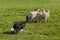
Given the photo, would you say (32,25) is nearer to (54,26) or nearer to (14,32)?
(54,26)

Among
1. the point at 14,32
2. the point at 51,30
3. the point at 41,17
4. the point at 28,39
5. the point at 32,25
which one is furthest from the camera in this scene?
the point at 41,17

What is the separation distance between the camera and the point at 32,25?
55.6 feet

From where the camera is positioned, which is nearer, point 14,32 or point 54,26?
point 14,32

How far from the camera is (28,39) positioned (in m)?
13.1

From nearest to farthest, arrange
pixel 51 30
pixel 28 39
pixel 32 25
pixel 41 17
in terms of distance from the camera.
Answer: pixel 28 39 < pixel 51 30 < pixel 32 25 < pixel 41 17

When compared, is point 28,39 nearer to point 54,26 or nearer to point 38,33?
point 38,33

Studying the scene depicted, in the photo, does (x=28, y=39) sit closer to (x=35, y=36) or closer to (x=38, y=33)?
(x=35, y=36)

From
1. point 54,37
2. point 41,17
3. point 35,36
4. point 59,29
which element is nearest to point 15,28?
point 35,36

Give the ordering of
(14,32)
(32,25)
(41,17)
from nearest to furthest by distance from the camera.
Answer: (14,32), (32,25), (41,17)

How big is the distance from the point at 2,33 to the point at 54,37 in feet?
9.68

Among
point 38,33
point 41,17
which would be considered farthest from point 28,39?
point 41,17

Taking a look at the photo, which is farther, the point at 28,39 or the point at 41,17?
the point at 41,17

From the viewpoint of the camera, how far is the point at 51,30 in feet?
50.8

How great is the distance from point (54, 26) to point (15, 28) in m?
3.82
